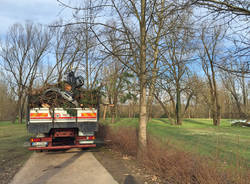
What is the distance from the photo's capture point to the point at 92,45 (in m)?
Result: 6.46

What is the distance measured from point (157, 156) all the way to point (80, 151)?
4.52 m

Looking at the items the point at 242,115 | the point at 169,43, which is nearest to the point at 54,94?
Result: the point at 169,43

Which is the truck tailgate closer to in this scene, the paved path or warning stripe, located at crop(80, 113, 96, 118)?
warning stripe, located at crop(80, 113, 96, 118)

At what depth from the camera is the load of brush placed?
7770 mm

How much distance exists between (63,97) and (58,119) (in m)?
0.81

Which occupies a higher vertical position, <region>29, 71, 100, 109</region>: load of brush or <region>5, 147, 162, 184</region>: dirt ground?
<region>29, 71, 100, 109</region>: load of brush

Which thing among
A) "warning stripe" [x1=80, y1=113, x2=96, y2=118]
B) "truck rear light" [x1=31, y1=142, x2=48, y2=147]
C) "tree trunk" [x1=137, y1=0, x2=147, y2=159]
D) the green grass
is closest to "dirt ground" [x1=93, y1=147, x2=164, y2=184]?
"tree trunk" [x1=137, y1=0, x2=147, y2=159]

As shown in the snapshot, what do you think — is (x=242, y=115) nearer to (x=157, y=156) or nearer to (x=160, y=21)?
(x=157, y=156)

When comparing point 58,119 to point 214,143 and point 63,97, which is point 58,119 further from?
point 214,143

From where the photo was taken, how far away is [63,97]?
25.8 feet

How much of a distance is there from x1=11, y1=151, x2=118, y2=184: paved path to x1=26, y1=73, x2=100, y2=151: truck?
0.47 meters

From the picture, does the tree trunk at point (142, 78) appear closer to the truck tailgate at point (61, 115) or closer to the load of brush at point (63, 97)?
the truck tailgate at point (61, 115)

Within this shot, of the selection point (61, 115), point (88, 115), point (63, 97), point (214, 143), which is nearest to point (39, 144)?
point (61, 115)

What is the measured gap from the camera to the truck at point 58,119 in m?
7.49
